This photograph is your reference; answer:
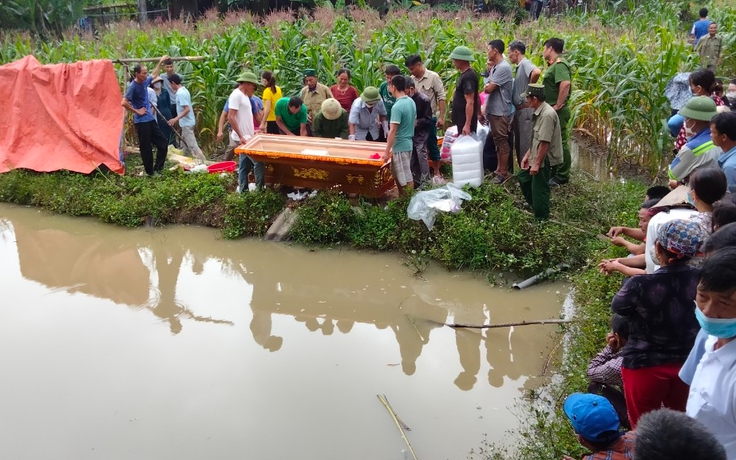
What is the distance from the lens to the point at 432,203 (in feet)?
23.0

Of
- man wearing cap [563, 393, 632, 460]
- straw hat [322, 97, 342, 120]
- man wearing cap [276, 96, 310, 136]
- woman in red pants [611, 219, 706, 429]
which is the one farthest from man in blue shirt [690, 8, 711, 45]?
man wearing cap [563, 393, 632, 460]

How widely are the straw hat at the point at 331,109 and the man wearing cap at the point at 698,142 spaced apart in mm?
4197

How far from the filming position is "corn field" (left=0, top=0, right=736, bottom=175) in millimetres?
7926

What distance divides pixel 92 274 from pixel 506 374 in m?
4.70

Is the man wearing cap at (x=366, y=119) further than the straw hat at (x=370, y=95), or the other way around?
the man wearing cap at (x=366, y=119)

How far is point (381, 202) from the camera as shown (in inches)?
305

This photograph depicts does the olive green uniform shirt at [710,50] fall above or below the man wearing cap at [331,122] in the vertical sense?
above

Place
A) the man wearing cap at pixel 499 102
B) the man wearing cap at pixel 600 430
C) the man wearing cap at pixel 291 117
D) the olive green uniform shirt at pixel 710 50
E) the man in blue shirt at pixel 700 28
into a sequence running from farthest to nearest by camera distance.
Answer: the man in blue shirt at pixel 700 28
the olive green uniform shirt at pixel 710 50
the man wearing cap at pixel 291 117
the man wearing cap at pixel 499 102
the man wearing cap at pixel 600 430

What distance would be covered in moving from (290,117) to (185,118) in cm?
247

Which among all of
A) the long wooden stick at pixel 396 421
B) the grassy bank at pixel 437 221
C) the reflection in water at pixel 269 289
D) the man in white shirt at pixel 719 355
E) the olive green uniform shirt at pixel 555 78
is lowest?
the long wooden stick at pixel 396 421

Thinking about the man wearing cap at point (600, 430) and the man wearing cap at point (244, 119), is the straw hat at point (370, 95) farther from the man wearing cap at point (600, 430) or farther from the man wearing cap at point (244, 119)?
the man wearing cap at point (600, 430)

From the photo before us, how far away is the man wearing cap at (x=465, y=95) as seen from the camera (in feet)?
23.7

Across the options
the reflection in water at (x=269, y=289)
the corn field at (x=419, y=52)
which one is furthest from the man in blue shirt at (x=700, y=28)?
the reflection in water at (x=269, y=289)

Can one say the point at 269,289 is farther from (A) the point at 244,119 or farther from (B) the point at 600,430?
(B) the point at 600,430
